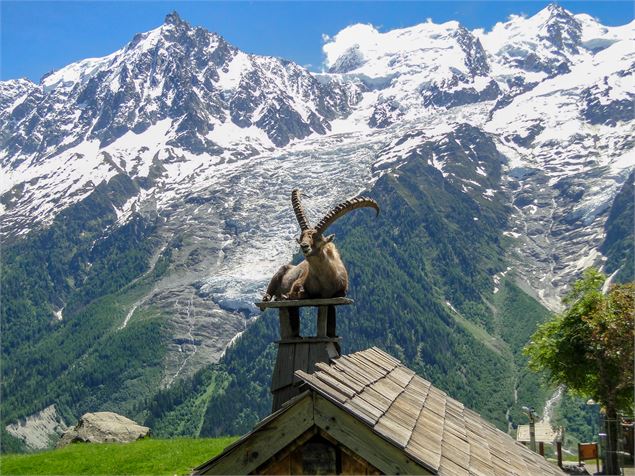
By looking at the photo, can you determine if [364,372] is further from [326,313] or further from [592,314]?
[592,314]

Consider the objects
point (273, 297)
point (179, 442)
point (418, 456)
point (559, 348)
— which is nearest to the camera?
point (418, 456)

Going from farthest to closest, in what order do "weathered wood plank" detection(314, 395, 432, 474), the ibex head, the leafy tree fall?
1. the leafy tree
2. the ibex head
3. "weathered wood plank" detection(314, 395, 432, 474)

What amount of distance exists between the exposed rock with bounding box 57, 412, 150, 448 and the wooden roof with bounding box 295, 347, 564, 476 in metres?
23.2

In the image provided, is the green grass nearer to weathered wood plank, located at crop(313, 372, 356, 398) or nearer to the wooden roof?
the wooden roof

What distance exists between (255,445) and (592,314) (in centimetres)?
2641

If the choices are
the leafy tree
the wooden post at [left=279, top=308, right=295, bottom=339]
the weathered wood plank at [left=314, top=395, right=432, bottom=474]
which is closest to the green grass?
the wooden post at [left=279, top=308, right=295, bottom=339]

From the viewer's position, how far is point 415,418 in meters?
8.55

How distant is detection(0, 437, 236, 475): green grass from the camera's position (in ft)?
81.1

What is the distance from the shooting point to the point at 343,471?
271 inches

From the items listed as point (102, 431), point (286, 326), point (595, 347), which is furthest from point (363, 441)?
point (102, 431)

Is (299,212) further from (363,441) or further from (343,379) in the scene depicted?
(363,441)

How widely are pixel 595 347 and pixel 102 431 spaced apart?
68.1ft

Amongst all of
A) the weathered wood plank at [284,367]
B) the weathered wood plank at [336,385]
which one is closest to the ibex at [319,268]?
the weathered wood plank at [284,367]

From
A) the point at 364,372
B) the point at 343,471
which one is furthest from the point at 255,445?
the point at 364,372
